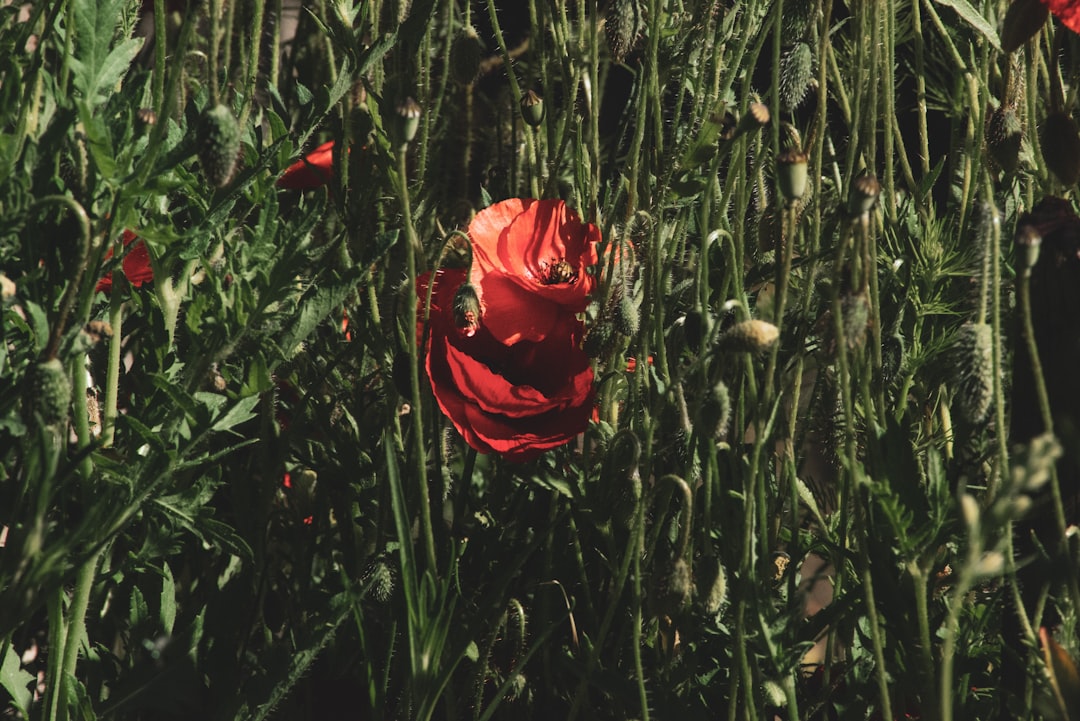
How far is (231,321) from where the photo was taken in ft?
3.02

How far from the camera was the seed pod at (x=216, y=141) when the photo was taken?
832mm

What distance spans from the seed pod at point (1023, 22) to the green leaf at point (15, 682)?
3.19 feet

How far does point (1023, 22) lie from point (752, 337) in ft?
1.27

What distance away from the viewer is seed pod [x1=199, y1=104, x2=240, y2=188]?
0.83 m

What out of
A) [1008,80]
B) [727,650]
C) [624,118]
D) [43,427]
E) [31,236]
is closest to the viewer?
[43,427]

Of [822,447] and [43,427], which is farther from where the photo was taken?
[822,447]

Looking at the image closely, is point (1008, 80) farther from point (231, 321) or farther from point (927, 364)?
point (231, 321)

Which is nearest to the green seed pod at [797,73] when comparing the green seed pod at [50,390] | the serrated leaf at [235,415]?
the serrated leaf at [235,415]

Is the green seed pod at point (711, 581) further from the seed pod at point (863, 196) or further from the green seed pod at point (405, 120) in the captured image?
the green seed pod at point (405, 120)

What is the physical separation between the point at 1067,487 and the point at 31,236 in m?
0.84

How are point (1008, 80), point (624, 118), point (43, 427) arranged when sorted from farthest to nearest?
point (624, 118) → point (1008, 80) → point (43, 427)

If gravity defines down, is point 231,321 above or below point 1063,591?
above

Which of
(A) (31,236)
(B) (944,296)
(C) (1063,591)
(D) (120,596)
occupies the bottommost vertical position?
(D) (120,596)

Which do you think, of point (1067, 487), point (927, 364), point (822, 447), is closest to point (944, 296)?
point (927, 364)
